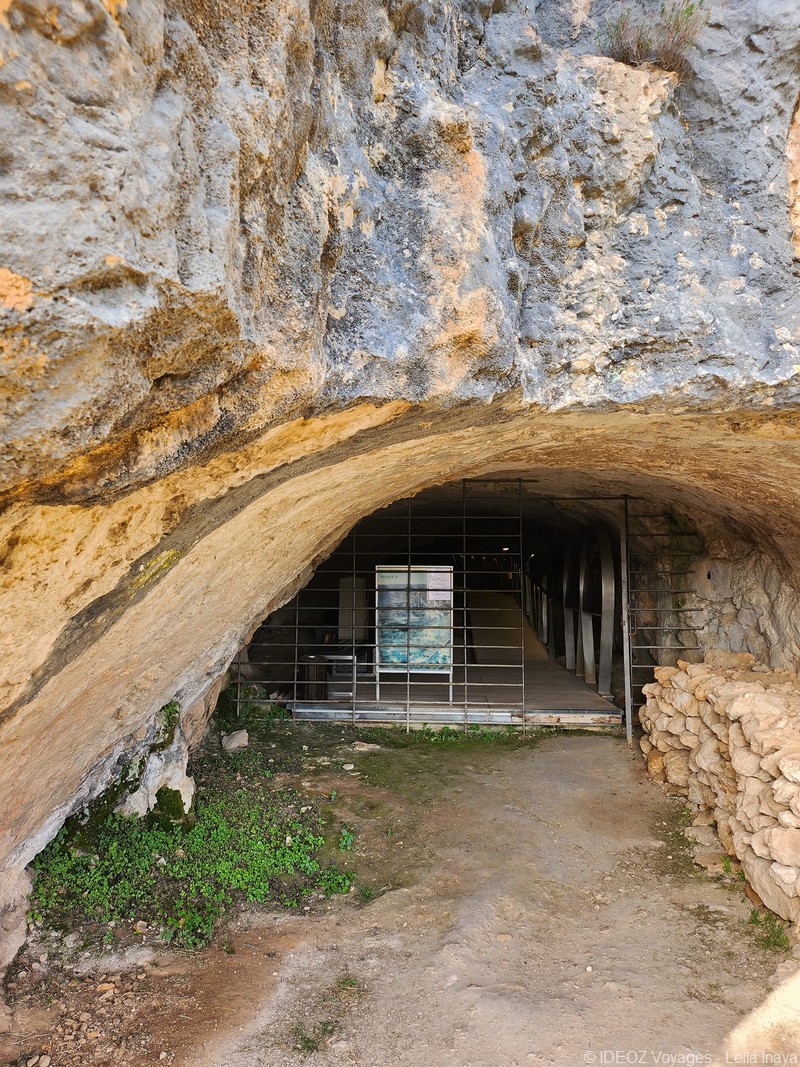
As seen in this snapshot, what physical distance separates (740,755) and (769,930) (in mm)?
957

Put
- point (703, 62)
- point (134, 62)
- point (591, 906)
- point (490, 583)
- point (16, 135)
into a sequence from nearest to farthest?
1. point (16, 135)
2. point (134, 62)
3. point (703, 62)
4. point (591, 906)
5. point (490, 583)

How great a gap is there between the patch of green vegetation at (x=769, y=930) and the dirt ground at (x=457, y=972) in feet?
0.15

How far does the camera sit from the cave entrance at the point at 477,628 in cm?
644

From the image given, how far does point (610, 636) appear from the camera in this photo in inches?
302

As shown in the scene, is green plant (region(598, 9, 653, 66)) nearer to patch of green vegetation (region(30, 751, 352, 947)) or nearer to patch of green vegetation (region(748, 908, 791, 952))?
patch of green vegetation (region(748, 908, 791, 952))

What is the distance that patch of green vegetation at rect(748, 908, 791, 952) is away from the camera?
3.08 metres

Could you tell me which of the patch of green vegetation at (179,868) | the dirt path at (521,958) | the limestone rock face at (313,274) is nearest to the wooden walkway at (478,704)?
the dirt path at (521,958)

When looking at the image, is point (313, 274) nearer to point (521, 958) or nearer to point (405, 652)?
point (521, 958)

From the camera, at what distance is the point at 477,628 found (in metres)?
5.88

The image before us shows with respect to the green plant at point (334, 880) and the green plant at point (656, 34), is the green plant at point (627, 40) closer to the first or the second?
the green plant at point (656, 34)

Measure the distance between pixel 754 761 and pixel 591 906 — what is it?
4.26 feet

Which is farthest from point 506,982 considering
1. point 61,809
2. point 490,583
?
point 490,583

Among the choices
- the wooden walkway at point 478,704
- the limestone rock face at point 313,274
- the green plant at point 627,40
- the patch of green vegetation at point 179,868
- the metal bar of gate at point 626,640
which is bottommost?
the patch of green vegetation at point 179,868

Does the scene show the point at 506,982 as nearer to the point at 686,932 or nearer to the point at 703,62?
the point at 686,932
